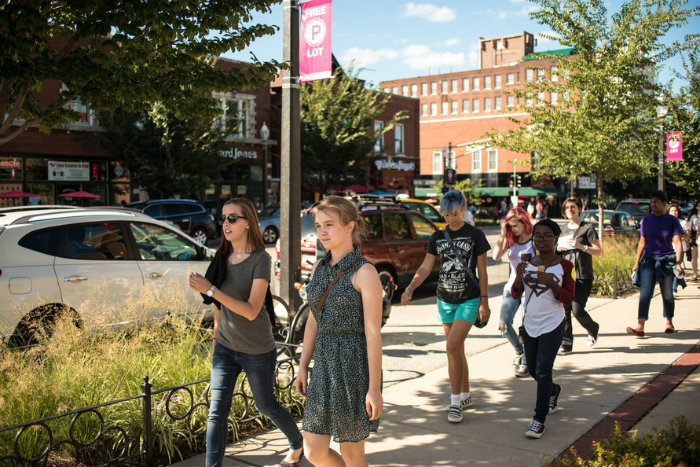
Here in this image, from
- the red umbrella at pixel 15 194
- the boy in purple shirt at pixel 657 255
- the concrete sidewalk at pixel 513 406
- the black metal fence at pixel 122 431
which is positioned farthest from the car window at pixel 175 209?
the black metal fence at pixel 122 431

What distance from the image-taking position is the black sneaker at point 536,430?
4.62 meters

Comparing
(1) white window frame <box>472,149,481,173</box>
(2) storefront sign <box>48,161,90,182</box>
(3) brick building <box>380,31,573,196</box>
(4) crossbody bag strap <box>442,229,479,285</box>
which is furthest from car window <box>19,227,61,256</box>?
(1) white window frame <box>472,149,481,173</box>

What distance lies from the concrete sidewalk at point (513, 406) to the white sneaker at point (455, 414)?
1.9 inches

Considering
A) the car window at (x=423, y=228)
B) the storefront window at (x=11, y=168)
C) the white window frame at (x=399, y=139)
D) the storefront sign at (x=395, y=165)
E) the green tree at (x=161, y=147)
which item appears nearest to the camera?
the car window at (x=423, y=228)

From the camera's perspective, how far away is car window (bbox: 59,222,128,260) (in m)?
6.77

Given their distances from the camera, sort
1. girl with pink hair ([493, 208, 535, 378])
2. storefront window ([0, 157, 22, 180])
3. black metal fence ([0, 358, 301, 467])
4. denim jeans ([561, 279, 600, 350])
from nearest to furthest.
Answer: black metal fence ([0, 358, 301, 467])
girl with pink hair ([493, 208, 535, 378])
denim jeans ([561, 279, 600, 350])
storefront window ([0, 157, 22, 180])

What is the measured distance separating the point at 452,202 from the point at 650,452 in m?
2.42

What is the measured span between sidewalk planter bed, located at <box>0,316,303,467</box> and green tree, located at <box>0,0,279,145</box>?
2384mm

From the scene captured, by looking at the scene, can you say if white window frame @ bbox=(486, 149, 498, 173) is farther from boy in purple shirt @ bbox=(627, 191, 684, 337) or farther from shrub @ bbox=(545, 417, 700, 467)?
shrub @ bbox=(545, 417, 700, 467)

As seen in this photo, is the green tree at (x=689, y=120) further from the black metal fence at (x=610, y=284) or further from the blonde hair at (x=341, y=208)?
the blonde hair at (x=341, y=208)

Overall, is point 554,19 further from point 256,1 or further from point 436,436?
point 436,436

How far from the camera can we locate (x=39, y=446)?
159 inches

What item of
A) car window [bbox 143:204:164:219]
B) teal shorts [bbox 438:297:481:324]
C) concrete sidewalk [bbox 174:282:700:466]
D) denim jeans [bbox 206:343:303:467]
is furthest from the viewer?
car window [bbox 143:204:164:219]

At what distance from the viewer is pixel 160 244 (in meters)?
7.70
